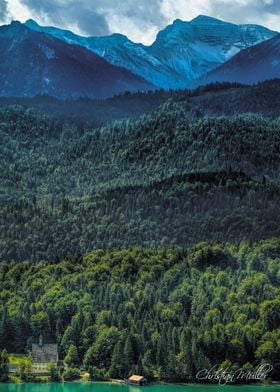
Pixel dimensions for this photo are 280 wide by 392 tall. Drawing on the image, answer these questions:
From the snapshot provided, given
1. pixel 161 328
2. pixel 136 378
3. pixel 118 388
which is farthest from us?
pixel 161 328

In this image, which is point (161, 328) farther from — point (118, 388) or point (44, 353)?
point (118, 388)

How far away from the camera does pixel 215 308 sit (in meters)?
184

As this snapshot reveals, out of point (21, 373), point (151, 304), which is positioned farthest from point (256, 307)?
point (21, 373)

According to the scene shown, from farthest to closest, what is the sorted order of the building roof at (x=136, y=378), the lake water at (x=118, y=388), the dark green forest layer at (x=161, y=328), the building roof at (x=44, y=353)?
the building roof at (x=44, y=353)
the dark green forest layer at (x=161, y=328)
the building roof at (x=136, y=378)
the lake water at (x=118, y=388)

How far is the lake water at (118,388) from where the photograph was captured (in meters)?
148

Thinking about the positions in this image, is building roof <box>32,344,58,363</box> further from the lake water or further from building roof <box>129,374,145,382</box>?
building roof <box>129,374,145,382</box>

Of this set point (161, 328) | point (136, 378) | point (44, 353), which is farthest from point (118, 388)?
point (44, 353)

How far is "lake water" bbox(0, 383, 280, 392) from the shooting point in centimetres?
14812

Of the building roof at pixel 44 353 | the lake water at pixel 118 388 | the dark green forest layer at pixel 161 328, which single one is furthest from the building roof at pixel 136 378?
the building roof at pixel 44 353

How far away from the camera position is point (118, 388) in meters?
152

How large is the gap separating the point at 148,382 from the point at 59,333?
34.0m

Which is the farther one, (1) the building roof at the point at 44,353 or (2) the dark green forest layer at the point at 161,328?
(1) the building roof at the point at 44,353

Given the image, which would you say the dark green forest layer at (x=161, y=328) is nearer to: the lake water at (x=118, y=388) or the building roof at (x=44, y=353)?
the building roof at (x=44, y=353)

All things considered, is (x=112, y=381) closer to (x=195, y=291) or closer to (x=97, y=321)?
(x=97, y=321)
